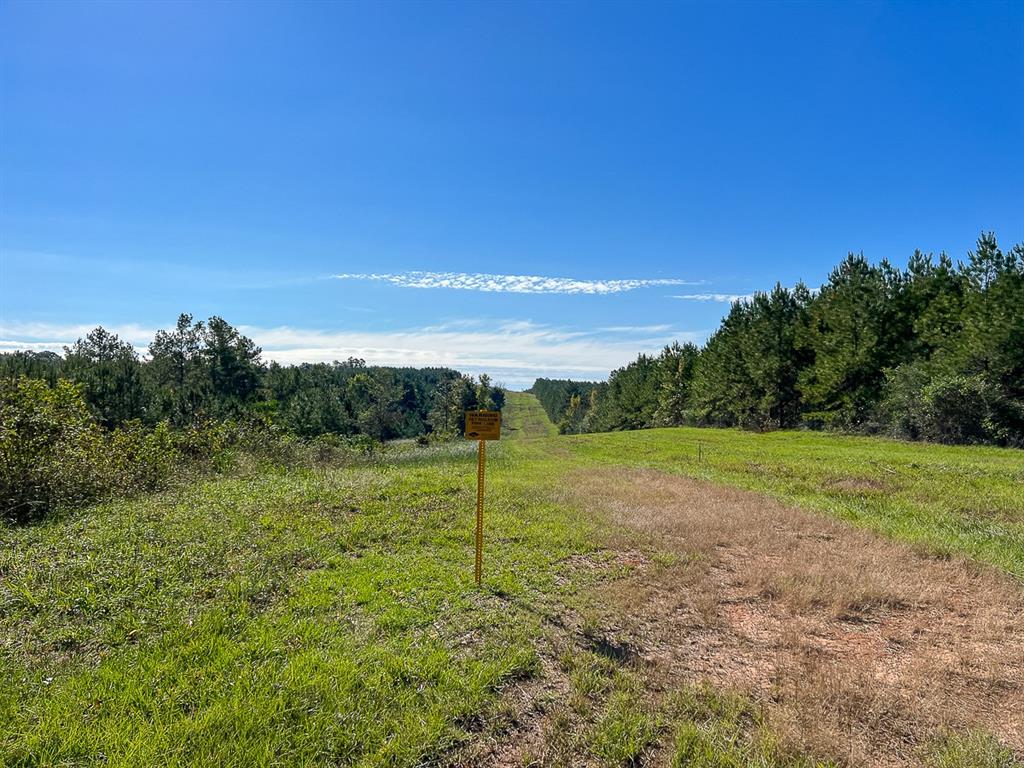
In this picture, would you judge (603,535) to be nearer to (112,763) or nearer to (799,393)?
(112,763)

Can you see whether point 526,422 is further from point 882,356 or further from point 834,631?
point 834,631

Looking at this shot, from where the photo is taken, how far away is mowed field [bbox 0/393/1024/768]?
320 centimetres

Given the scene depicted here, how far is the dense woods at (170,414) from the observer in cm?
920

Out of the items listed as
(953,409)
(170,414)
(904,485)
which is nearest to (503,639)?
(904,485)

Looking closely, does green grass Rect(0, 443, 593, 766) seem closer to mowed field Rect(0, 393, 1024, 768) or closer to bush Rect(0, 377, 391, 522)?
mowed field Rect(0, 393, 1024, 768)

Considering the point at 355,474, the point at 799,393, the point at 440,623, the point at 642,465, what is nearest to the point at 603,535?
the point at 440,623

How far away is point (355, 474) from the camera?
1348 cm

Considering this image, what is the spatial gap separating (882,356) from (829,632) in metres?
34.3

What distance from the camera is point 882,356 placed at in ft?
102

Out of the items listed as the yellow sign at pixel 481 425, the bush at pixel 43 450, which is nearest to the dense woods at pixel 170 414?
the bush at pixel 43 450

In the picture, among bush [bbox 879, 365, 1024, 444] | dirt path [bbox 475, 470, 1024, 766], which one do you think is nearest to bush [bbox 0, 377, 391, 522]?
dirt path [bbox 475, 470, 1024, 766]

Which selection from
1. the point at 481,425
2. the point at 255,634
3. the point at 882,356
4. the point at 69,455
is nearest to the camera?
the point at 255,634

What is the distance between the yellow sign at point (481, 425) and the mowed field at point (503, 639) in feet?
6.33

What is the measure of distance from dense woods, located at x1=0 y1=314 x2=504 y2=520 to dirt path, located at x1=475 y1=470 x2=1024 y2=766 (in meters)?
9.82
